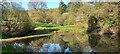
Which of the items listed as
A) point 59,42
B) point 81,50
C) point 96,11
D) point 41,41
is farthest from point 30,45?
point 96,11

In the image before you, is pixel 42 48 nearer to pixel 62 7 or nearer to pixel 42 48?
pixel 42 48

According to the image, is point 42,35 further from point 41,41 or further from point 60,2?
point 60,2

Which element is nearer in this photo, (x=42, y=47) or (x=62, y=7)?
(x=42, y=47)

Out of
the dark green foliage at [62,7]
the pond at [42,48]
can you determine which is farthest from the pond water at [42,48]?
the dark green foliage at [62,7]

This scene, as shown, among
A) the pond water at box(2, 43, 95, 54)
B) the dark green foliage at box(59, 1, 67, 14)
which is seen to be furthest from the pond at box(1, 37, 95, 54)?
the dark green foliage at box(59, 1, 67, 14)

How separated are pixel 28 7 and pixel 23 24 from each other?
1.05 feet

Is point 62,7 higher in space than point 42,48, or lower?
higher

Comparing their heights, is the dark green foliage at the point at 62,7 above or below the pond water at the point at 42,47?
above

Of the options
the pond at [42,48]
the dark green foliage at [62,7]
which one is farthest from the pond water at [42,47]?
the dark green foliage at [62,7]

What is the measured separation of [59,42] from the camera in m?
4.16

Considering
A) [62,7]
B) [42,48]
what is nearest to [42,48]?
[42,48]

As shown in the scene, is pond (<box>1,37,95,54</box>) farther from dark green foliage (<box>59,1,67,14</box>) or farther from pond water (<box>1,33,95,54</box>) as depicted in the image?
dark green foliage (<box>59,1,67,14</box>)

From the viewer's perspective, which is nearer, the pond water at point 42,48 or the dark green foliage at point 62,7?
the pond water at point 42,48

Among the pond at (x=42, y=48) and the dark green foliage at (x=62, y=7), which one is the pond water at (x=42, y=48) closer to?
the pond at (x=42, y=48)
